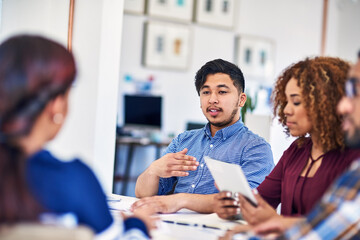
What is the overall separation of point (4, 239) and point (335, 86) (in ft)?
4.26

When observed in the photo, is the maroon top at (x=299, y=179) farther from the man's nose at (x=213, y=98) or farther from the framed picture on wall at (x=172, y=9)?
the framed picture on wall at (x=172, y=9)

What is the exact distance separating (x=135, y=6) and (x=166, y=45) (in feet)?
2.28

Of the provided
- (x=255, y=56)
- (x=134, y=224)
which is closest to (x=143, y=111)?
(x=255, y=56)

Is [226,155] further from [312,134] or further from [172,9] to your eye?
[172,9]

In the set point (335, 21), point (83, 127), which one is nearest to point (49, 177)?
point (83, 127)

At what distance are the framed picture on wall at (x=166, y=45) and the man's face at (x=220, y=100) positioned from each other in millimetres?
3482

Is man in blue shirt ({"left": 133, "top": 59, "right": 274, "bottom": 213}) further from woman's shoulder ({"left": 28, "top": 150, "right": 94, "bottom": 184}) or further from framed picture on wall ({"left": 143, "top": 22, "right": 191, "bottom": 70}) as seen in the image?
framed picture on wall ({"left": 143, "top": 22, "right": 191, "bottom": 70})

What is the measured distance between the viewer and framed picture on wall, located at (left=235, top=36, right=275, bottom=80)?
661 cm

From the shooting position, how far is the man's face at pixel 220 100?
2545mm

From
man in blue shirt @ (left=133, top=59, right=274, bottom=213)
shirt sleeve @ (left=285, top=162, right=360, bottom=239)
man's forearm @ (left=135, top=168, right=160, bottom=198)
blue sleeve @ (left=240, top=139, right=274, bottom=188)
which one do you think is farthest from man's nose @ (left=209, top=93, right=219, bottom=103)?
shirt sleeve @ (left=285, top=162, right=360, bottom=239)

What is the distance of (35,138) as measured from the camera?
108 centimetres

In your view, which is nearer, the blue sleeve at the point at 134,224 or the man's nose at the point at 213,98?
the blue sleeve at the point at 134,224

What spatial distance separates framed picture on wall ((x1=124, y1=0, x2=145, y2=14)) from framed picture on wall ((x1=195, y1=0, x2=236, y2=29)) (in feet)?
2.85

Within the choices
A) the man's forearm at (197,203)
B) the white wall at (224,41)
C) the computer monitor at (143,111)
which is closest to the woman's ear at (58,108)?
the man's forearm at (197,203)
